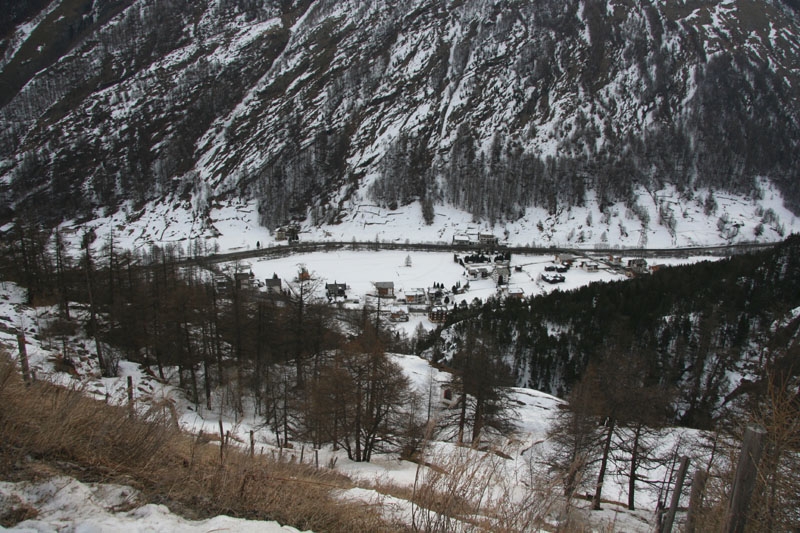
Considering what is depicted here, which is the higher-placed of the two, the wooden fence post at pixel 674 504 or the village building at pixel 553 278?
the wooden fence post at pixel 674 504

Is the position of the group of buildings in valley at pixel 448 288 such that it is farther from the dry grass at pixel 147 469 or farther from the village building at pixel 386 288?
the dry grass at pixel 147 469

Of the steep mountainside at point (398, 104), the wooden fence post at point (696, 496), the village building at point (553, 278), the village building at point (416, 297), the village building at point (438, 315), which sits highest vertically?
the steep mountainside at point (398, 104)

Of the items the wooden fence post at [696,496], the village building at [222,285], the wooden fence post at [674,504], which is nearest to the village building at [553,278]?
the village building at [222,285]

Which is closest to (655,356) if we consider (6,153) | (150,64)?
(6,153)

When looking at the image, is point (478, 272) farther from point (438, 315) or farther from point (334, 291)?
point (334, 291)

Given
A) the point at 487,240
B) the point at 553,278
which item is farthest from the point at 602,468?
the point at 487,240

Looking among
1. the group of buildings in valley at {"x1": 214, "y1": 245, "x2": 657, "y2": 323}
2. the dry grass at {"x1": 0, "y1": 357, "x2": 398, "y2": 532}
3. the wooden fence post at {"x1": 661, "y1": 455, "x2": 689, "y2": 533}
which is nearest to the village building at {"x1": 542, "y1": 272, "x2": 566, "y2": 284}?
the group of buildings in valley at {"x1": 214, "y1": 245, "x2": 657, "y2": 323}
